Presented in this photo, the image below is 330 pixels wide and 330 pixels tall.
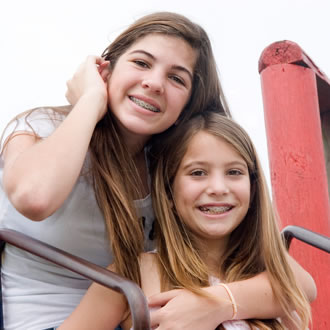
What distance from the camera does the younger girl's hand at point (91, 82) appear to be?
1.34m

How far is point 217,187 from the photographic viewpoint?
4.45ft

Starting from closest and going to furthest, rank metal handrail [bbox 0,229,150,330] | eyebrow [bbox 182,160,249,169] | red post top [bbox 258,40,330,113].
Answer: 1. metal handrail [bbox 0,229,150,330]
2. eyebrow [bbox 182,160,249,169]
3. red post top [bbox 258,40,330,113]

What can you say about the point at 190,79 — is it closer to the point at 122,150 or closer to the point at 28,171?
the point at 122,150

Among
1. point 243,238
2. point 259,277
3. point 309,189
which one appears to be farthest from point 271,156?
point 259,277

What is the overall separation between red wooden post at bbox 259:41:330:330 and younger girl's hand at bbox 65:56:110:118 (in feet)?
3.20

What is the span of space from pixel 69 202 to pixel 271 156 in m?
1.09

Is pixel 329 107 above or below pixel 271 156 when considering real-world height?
above

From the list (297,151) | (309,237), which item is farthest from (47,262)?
(297,151)

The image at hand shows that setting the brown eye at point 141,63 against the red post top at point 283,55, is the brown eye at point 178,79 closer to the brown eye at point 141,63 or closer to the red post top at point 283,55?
the brown eye at point 141,63

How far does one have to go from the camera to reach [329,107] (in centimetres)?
290

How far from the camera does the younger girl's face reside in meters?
1.38

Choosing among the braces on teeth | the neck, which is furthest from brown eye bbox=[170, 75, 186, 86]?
the neck

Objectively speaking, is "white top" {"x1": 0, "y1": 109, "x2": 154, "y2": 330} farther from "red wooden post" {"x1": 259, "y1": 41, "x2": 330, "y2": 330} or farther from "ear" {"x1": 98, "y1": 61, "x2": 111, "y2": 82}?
"red wooden post" {"x1": 259, "y1": 41, "x2": 330, "y2": 330}

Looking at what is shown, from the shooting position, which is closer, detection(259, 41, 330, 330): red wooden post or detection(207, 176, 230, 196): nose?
detection(207, 176, 230, 196): nose
